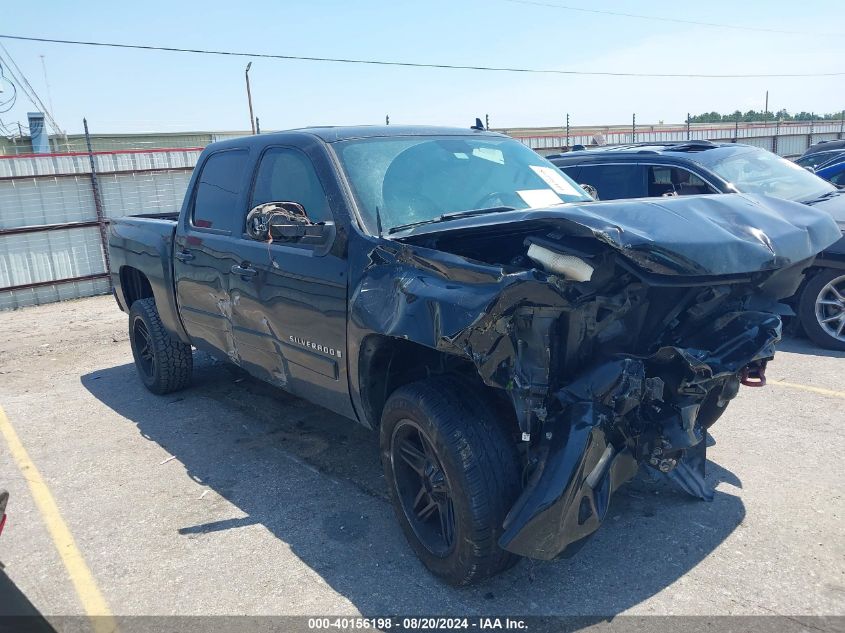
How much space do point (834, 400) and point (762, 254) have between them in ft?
9.46

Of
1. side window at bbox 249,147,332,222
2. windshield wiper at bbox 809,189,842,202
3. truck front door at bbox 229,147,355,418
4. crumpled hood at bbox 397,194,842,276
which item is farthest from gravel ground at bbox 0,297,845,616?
windshield wiper at bbox 809,189,842,202

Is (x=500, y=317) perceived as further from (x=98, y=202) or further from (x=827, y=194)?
(x=98, y=202)

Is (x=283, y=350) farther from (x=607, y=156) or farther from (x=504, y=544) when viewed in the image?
(x=607, y=156)

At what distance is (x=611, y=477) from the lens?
2811 millimetres

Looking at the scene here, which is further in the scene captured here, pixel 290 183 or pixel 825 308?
pixel 825 308

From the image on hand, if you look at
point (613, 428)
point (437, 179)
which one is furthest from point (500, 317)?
point (437, 179)

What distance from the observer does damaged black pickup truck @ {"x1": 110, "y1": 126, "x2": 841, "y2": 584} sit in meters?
2.64

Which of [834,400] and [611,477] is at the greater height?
[611,477]

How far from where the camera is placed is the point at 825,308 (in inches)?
254

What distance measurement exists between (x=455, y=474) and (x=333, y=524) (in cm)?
114

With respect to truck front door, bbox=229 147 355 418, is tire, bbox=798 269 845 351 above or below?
below

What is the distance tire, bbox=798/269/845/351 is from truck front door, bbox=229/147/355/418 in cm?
486

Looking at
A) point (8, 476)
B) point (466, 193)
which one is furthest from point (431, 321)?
point (8, 476)

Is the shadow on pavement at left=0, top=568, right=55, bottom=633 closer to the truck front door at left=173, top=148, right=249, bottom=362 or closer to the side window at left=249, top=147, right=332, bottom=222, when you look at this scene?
the side window at left=249, top=147, right=332, bottom=222
